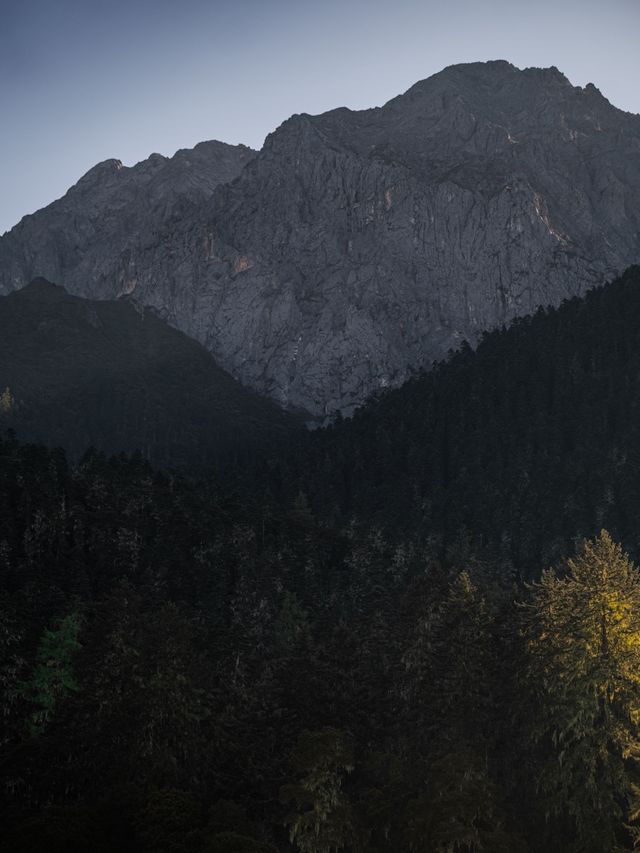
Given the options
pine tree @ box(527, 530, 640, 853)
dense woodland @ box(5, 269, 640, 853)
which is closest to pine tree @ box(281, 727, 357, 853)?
dense woodland @ box(5, 269, 640, 853)

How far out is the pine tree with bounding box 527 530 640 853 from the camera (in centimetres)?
5859

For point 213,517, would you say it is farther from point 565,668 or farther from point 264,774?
point 565,668

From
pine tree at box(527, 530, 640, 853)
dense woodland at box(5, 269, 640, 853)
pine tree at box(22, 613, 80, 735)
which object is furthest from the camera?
pine tree at box(22, 613, 80, 735)

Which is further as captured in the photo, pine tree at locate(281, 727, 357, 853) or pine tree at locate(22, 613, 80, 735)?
pine tree at locate(22, 613, 80, 735)

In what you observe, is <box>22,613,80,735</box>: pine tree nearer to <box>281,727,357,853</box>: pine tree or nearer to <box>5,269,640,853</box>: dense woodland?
<box>5,269,640,853</box>: dense woodland

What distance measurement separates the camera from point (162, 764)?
67.1 meters

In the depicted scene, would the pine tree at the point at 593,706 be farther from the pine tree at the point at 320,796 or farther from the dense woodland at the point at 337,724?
the pine tree at the point at 320,796

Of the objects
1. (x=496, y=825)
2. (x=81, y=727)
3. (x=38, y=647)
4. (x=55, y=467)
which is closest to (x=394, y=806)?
(x=496, y=825)

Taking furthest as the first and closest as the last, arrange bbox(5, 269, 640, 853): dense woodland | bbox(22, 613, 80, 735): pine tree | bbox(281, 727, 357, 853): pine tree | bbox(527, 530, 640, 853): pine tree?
bbox(22, 613, 80, 735): pine tree, bbox(281, 727, 357, 853): pine tree, bbox(527, 530, 640, 853): pine tree, bbox(5, 269, 640, 853): dense woodland

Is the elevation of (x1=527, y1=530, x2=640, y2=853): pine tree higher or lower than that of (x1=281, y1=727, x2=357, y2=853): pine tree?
higher

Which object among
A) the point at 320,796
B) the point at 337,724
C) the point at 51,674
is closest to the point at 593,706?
the point at 320,796

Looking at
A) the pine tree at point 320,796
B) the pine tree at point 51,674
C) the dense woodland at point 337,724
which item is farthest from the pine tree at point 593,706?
the pine tree at point 51,674

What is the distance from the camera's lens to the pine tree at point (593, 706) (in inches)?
2307

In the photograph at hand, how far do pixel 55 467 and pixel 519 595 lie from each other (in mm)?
85364
